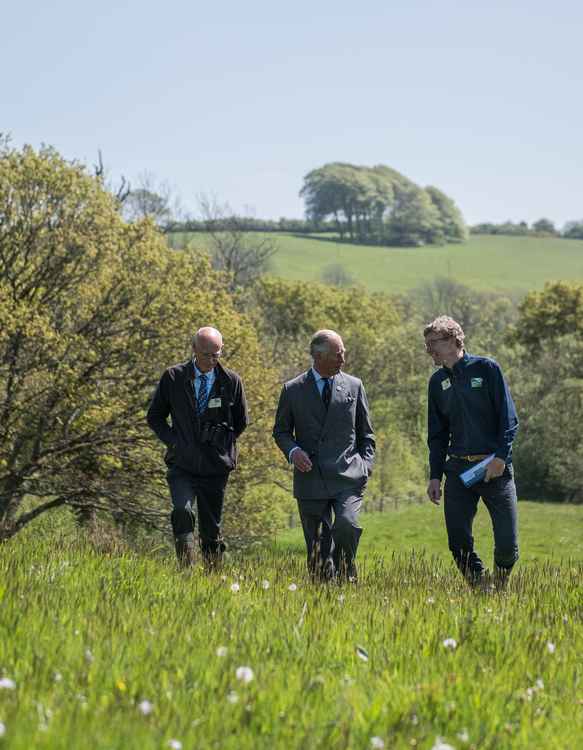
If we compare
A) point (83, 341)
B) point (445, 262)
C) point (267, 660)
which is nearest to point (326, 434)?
point (267, 660)

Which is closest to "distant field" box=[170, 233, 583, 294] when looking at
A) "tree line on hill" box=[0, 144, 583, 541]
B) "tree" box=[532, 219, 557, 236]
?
"tree" box=[532, 219, 557, 236]

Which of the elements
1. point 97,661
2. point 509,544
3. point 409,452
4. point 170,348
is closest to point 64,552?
point 97,661

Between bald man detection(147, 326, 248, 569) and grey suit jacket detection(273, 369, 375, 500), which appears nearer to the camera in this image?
grey suit jacket detection(273, 369, 375, 500)

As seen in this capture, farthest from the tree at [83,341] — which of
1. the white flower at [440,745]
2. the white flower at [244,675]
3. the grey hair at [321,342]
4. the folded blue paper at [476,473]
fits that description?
the white flower at [440,745]

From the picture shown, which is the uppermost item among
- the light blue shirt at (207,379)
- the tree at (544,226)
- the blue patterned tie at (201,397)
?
the tree at (544,226)

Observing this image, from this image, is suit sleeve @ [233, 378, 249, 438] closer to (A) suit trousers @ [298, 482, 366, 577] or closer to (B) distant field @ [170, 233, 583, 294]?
(A) suit trousers @ [298, 482, 366, 577]

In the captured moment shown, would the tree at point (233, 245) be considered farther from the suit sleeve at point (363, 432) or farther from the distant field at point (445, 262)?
the suit sleeve at point (363, 432)

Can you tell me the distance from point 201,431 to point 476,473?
227 cm

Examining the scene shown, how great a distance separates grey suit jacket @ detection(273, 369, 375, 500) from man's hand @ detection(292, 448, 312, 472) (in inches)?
3.3

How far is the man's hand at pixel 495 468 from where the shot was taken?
7.41m

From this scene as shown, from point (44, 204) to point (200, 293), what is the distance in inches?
153

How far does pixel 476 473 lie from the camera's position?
7547mm

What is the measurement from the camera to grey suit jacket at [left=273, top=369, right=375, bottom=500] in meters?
7.67

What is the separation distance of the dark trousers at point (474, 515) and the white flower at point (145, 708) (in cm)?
448
